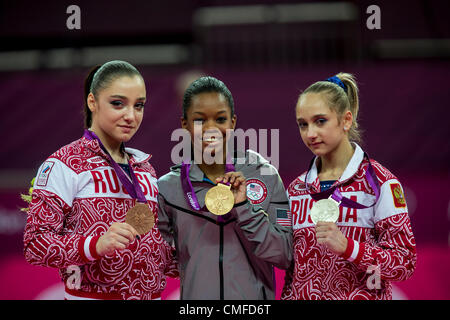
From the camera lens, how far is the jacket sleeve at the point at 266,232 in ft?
7.52

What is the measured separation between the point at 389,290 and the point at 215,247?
77 cm

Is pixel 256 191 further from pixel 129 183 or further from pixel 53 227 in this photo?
pixel 53 227


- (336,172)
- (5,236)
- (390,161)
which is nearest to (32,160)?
(5,236)

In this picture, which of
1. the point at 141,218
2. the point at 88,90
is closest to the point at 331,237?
the point at 141,218

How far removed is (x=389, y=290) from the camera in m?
2.42

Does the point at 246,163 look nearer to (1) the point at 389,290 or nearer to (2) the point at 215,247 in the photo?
(2) the point at 215,247

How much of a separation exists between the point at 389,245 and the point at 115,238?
1.09 meters

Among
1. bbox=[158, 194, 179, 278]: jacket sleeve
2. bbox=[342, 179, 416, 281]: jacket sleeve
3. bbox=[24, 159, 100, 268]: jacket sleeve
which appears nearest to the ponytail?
bbox=[24, 159, 100, 268]: jacket sleeve

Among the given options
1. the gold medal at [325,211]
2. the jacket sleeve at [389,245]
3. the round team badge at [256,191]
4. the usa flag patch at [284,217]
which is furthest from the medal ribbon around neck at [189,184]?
the jacket sleeve at [389,245]

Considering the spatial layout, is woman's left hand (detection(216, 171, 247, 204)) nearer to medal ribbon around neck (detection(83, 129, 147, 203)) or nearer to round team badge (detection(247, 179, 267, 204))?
round team badge (detection(247, 179, 267, 204))

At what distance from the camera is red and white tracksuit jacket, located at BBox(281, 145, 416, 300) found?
7.42 ft

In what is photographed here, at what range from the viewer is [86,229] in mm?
2301

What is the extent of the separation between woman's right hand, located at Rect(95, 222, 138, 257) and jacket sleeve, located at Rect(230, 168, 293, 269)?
44cm

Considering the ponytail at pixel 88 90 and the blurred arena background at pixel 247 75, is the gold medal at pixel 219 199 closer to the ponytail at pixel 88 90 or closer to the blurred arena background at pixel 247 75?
the ponytail at pixel 88 90
